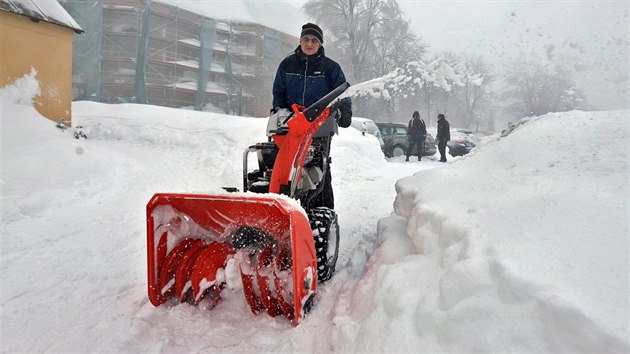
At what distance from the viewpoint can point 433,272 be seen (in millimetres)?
1812

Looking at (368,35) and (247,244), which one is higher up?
(368,35)

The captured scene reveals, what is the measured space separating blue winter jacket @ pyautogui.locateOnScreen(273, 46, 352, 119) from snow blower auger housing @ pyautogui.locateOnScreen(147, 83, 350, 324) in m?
0.84

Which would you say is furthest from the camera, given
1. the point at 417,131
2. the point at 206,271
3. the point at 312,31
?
the point at 417,131

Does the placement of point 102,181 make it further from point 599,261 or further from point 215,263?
point 599,261

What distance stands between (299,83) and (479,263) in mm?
Answer: 2419

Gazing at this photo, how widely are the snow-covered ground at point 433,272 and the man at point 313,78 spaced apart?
0.79 meters

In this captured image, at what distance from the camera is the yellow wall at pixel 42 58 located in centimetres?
791

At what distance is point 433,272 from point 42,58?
10.6 metres

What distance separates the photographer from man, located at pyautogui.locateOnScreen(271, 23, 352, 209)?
129 inches

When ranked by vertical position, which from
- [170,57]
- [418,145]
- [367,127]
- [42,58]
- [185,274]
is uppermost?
[170,57]

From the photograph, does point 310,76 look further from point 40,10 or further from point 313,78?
point 40,10

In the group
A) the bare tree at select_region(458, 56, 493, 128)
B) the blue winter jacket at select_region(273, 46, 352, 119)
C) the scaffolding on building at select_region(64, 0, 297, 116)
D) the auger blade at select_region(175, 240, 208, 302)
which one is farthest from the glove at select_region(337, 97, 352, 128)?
the bare tree at select_region(458, 56, 493, 128)

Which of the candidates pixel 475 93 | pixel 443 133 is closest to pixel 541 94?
pixel 475 93

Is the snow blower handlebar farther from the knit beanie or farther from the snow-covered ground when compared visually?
the knit beanie
